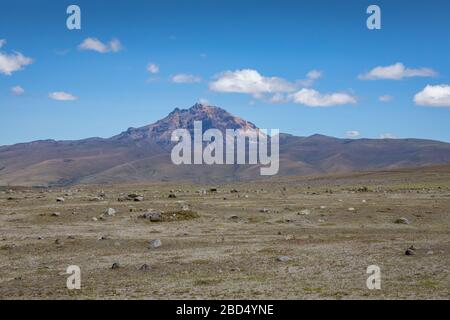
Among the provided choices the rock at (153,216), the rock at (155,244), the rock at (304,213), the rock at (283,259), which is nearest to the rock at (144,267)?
the rock at (155,244)

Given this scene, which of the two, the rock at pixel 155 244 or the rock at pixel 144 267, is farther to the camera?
the rock at pixel 155 244

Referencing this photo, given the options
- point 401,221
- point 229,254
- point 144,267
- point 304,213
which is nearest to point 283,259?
point 229,254

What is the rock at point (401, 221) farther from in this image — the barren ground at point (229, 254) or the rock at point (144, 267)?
the rock at point (144, 267)

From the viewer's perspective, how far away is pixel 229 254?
29.3 m

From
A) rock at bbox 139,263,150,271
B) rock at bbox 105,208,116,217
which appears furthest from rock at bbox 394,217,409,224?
rock at bbox 105,208,116,217

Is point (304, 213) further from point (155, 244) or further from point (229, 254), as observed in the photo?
point (229, 254)

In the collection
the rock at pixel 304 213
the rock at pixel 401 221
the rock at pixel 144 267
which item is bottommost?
the rock at pixel 144 267

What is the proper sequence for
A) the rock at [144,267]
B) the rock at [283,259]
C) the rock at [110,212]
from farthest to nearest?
the rock at [110,212] < the rock at [283,259] < the rock at [144,267]

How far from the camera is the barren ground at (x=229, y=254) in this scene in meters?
21.1

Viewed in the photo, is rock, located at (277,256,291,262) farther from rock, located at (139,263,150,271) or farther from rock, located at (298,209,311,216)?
rock, located at (298,209,311,216)
